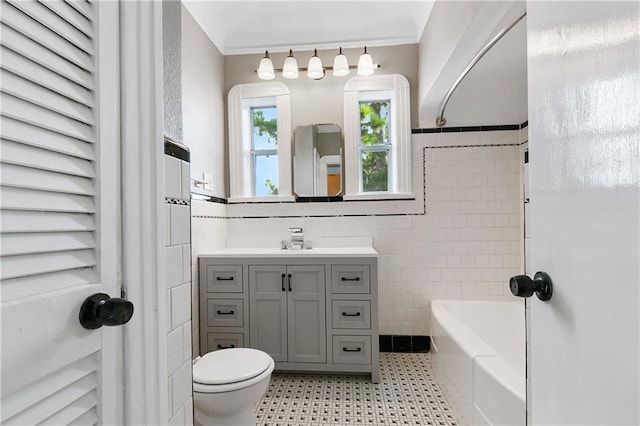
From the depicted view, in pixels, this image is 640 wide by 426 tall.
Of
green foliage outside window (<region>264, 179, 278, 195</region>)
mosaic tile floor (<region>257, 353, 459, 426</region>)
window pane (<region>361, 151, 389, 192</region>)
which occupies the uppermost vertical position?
window pane (<region>361, 151, 389, 192</region>)

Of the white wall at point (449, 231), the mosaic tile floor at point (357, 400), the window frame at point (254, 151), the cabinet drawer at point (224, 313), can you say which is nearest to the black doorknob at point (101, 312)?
the mosaic tile floor at point (357, 400)

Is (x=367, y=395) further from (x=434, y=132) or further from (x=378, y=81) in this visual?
(x=378, y=81)

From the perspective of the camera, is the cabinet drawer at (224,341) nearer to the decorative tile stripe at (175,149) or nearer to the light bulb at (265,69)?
the decorative tile stripe at (175,149)

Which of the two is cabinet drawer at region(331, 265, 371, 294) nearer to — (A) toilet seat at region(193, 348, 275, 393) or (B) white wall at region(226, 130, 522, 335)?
(B) white wall at region(226, 130, 522, 335)

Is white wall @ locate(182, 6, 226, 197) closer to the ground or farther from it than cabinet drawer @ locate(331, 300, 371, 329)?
farther from it

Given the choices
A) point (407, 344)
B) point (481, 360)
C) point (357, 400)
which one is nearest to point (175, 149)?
point (481, 360)

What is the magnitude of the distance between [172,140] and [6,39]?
41 centimetres

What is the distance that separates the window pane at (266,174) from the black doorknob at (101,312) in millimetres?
2469

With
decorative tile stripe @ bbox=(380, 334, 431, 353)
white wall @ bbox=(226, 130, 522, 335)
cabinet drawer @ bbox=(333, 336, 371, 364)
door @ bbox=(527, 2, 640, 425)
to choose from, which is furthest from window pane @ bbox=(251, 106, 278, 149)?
door @ bbox=(527, 2, 640, 425)

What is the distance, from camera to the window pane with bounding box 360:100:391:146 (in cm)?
300

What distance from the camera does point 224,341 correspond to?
2441 mm

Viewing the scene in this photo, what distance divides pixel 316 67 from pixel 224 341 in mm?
2256

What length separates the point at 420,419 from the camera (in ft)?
6.23

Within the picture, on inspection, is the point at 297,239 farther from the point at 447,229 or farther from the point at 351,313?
the point at 447,229
